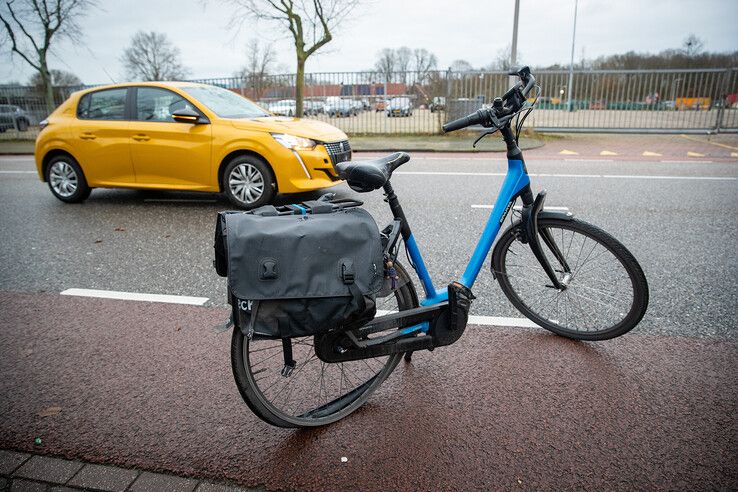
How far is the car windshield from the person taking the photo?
682 centimetres

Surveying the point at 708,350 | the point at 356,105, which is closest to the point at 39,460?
the point at 708,350

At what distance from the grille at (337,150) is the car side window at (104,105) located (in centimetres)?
310

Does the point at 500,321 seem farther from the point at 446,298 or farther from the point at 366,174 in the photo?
the point at 366,174

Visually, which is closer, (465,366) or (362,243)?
(362,243)

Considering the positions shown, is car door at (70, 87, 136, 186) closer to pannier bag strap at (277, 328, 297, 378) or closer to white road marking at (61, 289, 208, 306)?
white road marking at (61, 289, 208, 306)

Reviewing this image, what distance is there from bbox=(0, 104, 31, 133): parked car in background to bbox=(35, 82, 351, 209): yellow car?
15480 millimetres

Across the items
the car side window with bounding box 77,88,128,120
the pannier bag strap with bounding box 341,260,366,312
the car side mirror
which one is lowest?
the pannier bag strap with bounding box 341,260,366,312

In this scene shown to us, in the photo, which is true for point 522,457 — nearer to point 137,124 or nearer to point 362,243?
point 362,243

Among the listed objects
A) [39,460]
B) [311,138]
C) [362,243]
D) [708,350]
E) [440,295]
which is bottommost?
[39,460]

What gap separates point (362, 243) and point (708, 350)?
236 cm

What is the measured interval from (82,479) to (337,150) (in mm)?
5186

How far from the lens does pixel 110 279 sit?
4.33 metres

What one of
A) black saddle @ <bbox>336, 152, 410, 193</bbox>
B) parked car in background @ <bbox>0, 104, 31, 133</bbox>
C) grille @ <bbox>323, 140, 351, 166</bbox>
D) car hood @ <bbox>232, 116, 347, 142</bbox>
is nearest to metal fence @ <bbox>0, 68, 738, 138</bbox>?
car hood @ <bbox>232, 116, 347, 142</bbox>

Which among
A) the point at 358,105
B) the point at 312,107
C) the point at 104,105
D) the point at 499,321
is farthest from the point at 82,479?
the point at 312,107
